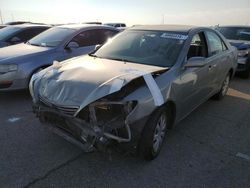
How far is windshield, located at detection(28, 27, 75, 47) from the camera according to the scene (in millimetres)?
6148

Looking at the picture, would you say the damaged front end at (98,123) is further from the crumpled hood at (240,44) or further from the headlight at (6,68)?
the crumpled hood at (240,44)

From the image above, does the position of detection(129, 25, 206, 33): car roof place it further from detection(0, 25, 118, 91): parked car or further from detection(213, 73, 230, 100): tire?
detection(0, 25, 118, 91): parked car

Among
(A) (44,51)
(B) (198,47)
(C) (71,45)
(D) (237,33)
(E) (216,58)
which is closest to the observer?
(B) (198,47)

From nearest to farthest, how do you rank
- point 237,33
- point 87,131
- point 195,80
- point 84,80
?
point 87,131
point 84,80
point 195,80
point 237,33

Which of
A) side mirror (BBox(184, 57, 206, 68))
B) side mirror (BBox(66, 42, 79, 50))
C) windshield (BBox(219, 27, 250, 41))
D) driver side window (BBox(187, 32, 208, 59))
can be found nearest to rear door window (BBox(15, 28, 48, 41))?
side mirror (BBox(66, 42, 79, 50))

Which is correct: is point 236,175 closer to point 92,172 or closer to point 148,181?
point 148,181

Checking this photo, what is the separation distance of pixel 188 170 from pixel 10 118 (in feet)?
9.77

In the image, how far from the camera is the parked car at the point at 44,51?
516 cm

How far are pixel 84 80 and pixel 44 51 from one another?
2922mm

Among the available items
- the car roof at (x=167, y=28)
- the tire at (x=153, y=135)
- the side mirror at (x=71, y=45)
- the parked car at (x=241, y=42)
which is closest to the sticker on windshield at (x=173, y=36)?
the car roof at (x=167, y=28)

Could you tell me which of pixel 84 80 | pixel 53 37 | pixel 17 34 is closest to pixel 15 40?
pixel 17 34

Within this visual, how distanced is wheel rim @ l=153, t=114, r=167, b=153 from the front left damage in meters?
0.38

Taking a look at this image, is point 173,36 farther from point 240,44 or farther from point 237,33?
point 237,33

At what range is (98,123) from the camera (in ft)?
9.29
